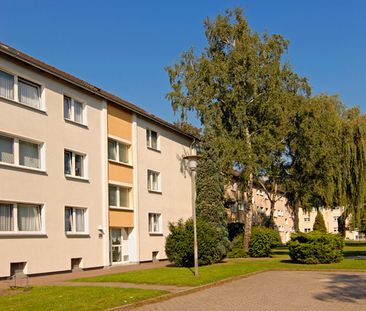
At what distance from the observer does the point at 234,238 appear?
A: 34.8m

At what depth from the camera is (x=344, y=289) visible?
15617 millimetres

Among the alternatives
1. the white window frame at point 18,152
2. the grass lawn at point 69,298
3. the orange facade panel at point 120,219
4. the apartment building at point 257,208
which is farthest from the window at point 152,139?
the grass lawn at point 69,298

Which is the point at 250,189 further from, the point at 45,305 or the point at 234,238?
the point at 45,305

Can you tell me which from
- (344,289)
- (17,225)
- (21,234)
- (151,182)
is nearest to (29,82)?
(17,225)

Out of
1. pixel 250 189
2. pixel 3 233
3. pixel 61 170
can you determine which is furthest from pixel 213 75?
pixel 3 233

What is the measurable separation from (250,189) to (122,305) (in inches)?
921

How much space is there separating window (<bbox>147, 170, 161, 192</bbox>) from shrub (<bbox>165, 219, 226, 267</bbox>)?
6.83m

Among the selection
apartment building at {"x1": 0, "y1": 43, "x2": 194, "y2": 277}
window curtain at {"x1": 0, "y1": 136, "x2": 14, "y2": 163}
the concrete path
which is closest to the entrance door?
apartment building at {"x1": 0, "y1": 43, "x2": 194, "y2": 277}

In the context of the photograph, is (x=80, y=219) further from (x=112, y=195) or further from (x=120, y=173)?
(x=120, y=173)

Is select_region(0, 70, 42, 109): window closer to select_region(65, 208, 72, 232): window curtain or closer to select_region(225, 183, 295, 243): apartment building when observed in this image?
select_region(65, 208, 72, 232): window curtain

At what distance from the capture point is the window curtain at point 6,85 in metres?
21.2

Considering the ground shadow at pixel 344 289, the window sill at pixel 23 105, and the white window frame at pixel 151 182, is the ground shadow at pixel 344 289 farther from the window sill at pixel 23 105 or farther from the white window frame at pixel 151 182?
the white window frame at pixel 151 182

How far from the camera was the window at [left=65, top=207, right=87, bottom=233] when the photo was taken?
2452 centimetres

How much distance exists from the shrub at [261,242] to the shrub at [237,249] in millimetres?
566
